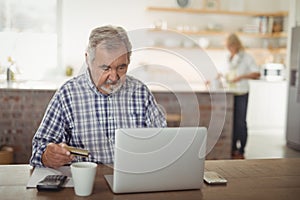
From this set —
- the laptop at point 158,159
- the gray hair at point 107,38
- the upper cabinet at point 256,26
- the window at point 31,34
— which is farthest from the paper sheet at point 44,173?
the upper cabinet at point 256,26

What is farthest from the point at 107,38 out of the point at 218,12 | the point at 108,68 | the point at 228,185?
the point at 218,12

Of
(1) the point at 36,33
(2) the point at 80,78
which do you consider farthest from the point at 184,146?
(1) the point at 36,33

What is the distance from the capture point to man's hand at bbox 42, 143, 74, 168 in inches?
57.2

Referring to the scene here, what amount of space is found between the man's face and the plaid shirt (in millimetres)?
42

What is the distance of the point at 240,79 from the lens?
491 centimetres

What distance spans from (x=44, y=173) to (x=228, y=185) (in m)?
0.67

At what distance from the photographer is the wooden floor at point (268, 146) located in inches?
196

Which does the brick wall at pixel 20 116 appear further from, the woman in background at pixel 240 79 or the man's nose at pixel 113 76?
the woman in background at pixel 240 79

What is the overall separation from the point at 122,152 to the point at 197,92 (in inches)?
120

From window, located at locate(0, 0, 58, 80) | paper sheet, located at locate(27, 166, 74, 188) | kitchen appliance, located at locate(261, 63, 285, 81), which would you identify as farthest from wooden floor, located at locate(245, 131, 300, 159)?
paper sheet, located at locate(27, 166, 74, 188)

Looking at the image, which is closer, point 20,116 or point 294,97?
point 20,116

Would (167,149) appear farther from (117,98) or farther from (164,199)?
(117,98)

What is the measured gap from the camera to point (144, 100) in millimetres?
1959

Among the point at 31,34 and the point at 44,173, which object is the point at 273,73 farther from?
the point at 44,173
